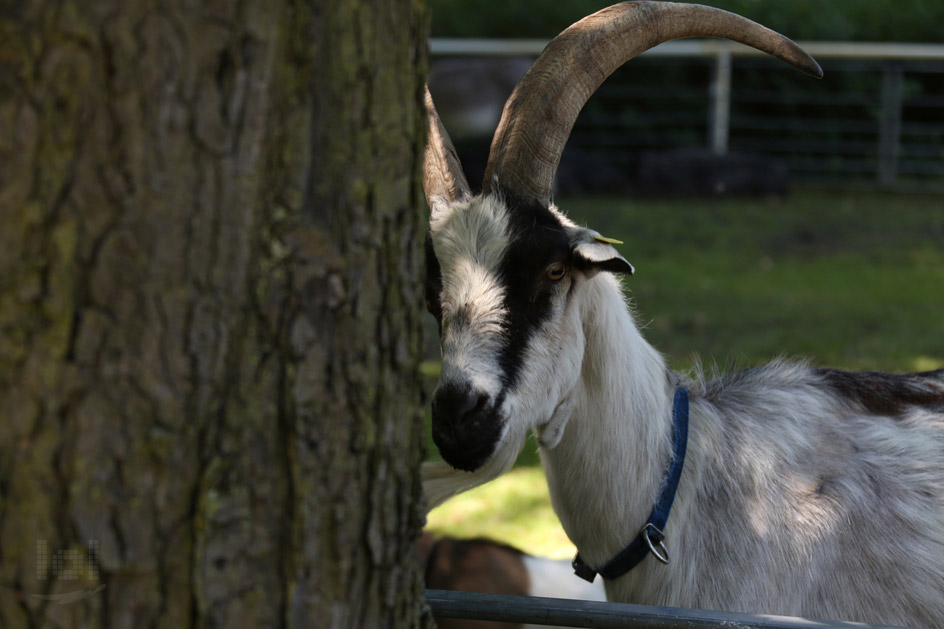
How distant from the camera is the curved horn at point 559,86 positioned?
2.48m

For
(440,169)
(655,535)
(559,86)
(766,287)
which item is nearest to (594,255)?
(559,86)

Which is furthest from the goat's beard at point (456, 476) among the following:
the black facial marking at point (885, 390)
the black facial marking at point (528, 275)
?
the black facial marking at point (885, 390)

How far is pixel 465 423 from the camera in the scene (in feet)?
7.16

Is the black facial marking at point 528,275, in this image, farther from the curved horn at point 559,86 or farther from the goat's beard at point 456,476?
the goat's beard at point 456,476

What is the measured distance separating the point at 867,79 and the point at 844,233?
4.72 meters

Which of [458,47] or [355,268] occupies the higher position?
[458,47]

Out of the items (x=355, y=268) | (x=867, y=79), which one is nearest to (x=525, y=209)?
(x=355, y=268)

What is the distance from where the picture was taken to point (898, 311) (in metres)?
7.41

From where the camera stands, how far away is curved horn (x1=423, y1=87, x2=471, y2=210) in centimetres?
274

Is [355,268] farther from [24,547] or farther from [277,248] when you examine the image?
[24,547]

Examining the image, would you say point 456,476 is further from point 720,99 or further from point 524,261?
point 720,99

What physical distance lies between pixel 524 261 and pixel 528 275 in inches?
1.4

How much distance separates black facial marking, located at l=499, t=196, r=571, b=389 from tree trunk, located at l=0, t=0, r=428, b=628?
2.98ft

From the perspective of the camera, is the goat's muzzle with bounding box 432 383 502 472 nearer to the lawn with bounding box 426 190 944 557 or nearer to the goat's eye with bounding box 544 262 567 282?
the goat's eye with bounding box 544 262 567 282
